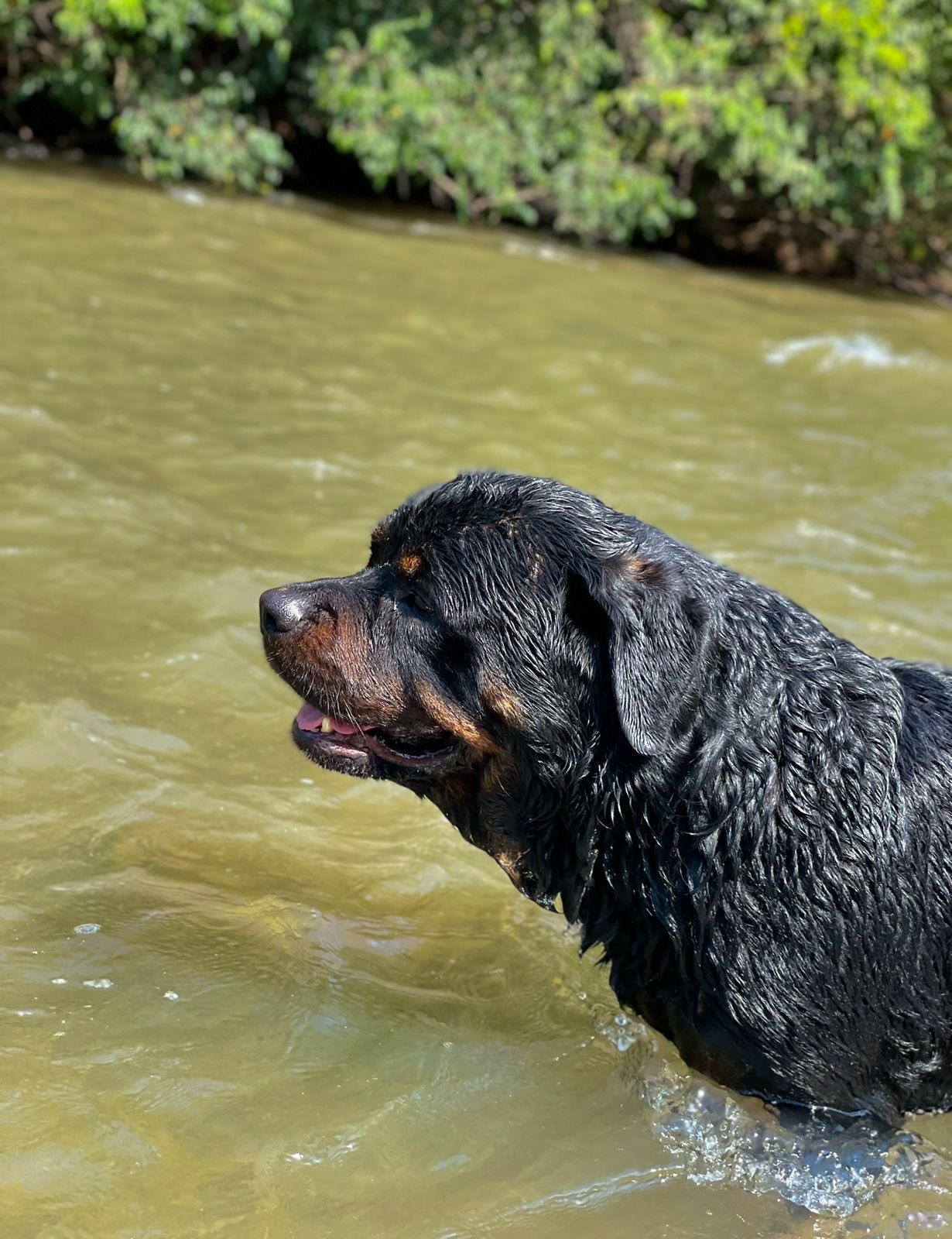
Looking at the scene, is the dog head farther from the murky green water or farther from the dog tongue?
the murky green water

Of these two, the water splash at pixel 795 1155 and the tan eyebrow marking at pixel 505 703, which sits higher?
the tan eyebrow marking at pixel 505 703

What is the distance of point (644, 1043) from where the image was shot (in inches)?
172

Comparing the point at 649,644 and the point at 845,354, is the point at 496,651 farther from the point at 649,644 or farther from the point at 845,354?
the point at 845,354

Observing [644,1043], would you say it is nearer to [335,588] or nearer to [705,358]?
[335,588]

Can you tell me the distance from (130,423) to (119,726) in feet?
11.9

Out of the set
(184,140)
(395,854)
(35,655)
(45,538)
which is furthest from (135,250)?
(395,854)

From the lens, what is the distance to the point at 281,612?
4.19 m


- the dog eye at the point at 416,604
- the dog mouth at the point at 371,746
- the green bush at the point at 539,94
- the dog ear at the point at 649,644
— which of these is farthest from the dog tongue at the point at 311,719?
the green bush at the point at 539,94

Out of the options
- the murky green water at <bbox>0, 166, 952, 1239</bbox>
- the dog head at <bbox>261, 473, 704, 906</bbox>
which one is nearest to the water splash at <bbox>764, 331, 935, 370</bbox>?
the murky green water at <bbox>0, 166, 952, 1239</bbox>

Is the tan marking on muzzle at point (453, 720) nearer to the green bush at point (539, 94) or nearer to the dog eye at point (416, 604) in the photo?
the dog eye at point (416, 604)

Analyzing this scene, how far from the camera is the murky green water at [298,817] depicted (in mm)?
3674

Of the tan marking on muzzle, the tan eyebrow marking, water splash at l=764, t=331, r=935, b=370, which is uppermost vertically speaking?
water splash at l=764, t=331, r=935, b=370

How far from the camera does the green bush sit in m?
17.0

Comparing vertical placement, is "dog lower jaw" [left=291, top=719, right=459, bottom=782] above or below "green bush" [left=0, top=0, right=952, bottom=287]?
below
